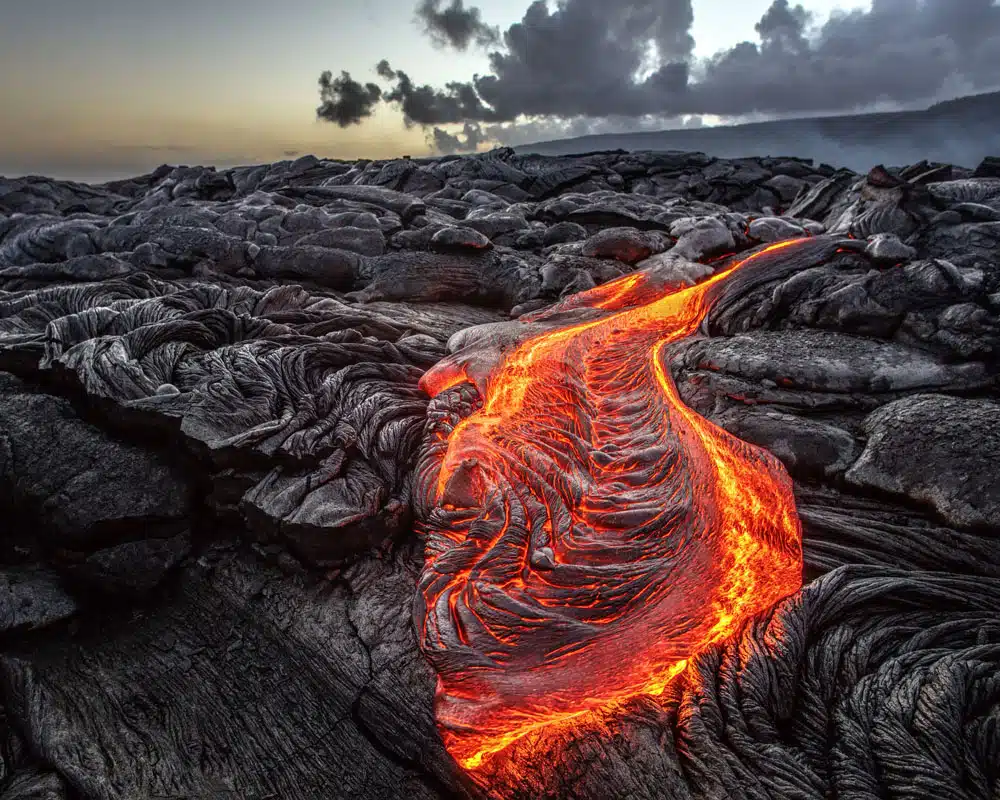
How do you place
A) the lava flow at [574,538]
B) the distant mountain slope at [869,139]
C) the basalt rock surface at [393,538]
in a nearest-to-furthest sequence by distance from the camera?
the basalt rock surface at [393,538] < the lava flow at [574,538] < the distant mountain slope at [869,139]

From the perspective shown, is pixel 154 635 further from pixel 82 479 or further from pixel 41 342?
pixel 41 342

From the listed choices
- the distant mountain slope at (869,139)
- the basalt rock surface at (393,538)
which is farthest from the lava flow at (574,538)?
the distant mountain slope at (869,139)

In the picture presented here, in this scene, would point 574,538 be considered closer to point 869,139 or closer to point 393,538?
point 393,538

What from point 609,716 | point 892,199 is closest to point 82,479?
point 609,716

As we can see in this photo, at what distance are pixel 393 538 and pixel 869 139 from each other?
41846 mm

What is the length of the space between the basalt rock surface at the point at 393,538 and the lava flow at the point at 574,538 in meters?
0.20

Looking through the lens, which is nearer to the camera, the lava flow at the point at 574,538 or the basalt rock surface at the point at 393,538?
the basalt rock surface at the point at 393,538

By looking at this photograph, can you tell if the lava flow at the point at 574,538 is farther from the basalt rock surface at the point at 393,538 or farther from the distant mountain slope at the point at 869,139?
the distant mountain slope at the point at 869,139

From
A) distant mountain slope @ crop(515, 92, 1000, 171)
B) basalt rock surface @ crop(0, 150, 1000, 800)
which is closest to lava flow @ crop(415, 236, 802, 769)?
basalt rock surface @ crop(0, 150, 1000, 800)

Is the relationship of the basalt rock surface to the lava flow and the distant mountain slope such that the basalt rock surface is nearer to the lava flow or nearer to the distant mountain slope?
the lava flow

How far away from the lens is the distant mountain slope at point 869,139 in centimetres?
2995

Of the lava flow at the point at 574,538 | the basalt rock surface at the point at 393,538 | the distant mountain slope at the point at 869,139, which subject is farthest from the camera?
the distant mountain slope at the point at 869,139

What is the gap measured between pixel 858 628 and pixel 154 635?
5900 mm

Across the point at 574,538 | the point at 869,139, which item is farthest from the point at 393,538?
the point at 869,139
